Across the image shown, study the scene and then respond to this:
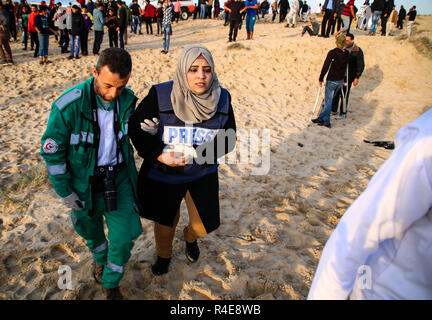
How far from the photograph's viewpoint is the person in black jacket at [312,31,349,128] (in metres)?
6.09

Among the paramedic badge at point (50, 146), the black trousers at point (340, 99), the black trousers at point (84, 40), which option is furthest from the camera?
the black trousers at point (84, 40)

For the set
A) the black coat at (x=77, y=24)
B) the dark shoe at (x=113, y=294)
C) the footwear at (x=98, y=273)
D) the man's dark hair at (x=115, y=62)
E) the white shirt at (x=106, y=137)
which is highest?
the black coat at (x=77, y=24)

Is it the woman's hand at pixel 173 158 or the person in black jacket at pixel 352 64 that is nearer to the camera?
the woman's hand at pixel 173 158

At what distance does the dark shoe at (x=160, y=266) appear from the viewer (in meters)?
2.42

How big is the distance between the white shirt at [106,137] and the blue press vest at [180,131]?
325mm

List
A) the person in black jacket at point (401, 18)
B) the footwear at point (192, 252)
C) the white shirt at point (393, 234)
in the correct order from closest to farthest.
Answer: the white shirt at point (393, 234) → the footwear at point (192, 252) → the person in black jacket at point (401, 18)

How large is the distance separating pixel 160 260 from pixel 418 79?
40.1 ft

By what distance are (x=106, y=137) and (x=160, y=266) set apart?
4.25 feet

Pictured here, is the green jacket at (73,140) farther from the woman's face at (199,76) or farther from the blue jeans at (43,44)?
the blue jeans at (43,44)

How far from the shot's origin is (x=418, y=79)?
1028cm

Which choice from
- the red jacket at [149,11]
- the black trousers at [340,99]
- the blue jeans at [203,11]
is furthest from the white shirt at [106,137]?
the blue jeans at [203,11]
